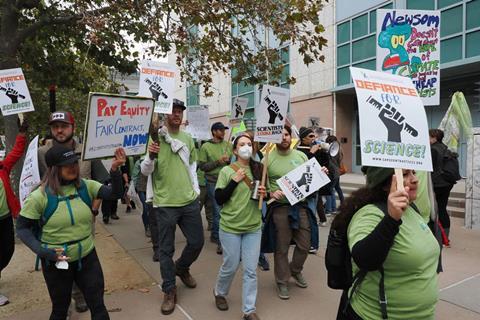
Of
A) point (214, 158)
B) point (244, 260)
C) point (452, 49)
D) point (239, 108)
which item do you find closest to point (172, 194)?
point (244, 260)

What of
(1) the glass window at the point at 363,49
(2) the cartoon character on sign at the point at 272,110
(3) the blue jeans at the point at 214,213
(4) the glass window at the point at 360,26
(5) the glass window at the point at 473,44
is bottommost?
(3) the blue jeans at the point at 214,213

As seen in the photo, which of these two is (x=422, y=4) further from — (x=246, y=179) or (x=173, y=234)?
(x=173, y=234)

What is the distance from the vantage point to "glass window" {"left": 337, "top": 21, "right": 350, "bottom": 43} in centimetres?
1538

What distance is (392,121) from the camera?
1.83 m

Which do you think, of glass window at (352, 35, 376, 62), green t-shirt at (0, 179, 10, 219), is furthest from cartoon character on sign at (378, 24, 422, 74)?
glass window at (352, 35, 376, 62)

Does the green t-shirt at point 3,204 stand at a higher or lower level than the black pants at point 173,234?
higher

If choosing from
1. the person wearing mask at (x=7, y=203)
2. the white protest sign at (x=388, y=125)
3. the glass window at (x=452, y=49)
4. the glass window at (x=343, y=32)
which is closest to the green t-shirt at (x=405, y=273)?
the white protest sign at (x=388, y=125)

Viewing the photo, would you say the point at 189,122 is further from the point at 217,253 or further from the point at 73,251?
the point at 73,251

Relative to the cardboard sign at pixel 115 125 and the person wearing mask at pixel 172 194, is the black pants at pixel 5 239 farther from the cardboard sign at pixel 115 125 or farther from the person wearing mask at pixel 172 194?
the cardboard sign at pixel 115 125

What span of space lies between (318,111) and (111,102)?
14.6 m

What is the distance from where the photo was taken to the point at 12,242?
411 cm

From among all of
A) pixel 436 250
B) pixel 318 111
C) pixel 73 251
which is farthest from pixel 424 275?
pixel 318 111

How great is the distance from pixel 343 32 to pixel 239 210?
547 inches

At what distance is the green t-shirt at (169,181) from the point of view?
3.97 metres
